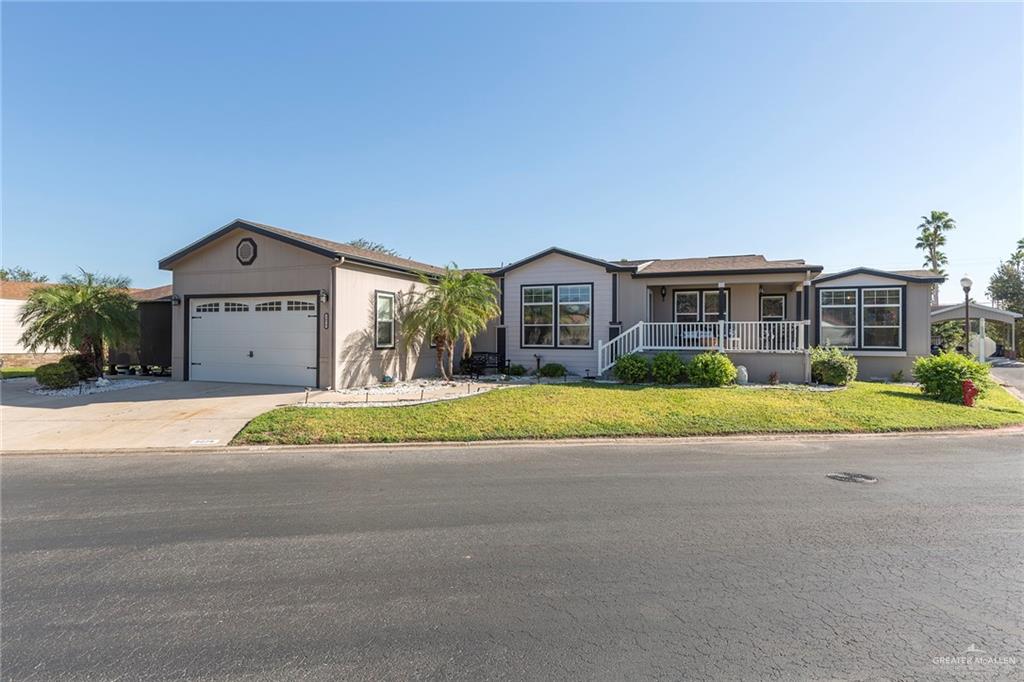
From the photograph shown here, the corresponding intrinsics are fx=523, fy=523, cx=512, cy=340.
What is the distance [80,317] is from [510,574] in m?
15.6

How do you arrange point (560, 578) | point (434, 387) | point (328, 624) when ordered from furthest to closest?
1. point (434, 387)
2. point (560, 578)
3. point (328, 624)

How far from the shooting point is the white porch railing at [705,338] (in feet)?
52.3

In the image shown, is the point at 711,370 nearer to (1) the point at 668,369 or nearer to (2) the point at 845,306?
(1) the point at 668,369

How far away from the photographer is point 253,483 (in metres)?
6.63

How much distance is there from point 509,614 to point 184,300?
1596cm

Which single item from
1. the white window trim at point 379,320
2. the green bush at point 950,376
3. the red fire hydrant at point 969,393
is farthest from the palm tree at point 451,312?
the red fire hydrant at point 969,393

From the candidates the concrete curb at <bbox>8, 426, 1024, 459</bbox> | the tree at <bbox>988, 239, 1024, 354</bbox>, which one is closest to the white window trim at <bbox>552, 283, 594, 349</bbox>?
the concrete curb at <bbox>8, 426, 1024, 459</bbox>

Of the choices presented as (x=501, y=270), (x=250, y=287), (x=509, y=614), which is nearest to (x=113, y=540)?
(x=509, y=614)

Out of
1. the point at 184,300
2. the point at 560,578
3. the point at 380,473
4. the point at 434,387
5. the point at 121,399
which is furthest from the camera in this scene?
the point at 184,300

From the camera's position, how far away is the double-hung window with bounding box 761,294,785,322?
1884 centimetres

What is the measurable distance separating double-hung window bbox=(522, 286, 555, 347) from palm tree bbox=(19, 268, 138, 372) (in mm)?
11844

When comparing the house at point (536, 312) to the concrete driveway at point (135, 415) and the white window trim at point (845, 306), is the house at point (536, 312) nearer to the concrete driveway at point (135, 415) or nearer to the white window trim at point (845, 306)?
the white window trim at point (845, 306)

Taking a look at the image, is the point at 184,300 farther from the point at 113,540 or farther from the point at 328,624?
the point at 328,624

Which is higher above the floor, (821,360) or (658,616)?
(821,360)
